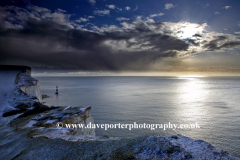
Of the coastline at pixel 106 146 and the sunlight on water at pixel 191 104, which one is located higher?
the coastline at pixel 106 146

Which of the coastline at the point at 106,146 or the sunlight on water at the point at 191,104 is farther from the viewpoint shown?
the sunlight on water at the point at 191,104

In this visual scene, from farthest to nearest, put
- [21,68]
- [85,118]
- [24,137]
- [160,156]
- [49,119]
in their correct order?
[21,68]
[85,118]
[49,119]
[24,137]
[160,156]

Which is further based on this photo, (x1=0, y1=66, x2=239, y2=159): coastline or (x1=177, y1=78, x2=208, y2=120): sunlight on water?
(x1=177, y1=78, x2=208, y2=120): sunlight on water

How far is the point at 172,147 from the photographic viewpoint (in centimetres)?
601

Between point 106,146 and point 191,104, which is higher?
point 106,146

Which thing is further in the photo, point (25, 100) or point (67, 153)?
point (25, 100)

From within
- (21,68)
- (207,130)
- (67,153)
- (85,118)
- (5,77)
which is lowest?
(207,130)

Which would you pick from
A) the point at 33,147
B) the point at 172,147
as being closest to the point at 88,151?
the point at 33,147

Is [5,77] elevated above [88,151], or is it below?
above

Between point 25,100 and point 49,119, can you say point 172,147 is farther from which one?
point 25,100

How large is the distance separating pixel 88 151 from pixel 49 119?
695 centimetres

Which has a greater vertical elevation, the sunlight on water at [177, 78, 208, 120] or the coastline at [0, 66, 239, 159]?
the coastline at [0, 66, 239, 159]

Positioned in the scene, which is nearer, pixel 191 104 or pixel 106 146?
pixel 106 146

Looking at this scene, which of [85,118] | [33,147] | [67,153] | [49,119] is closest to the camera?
[67,153]
